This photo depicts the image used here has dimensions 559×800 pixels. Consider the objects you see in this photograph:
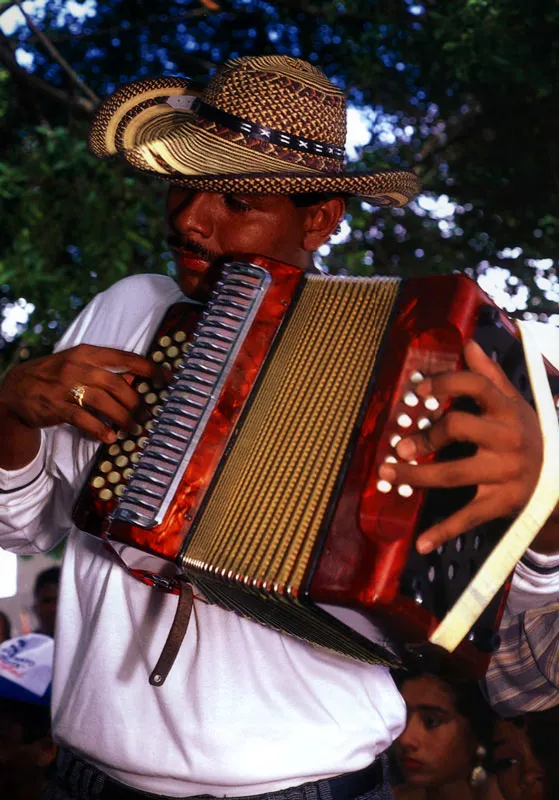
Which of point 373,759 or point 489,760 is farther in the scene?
point 489,760

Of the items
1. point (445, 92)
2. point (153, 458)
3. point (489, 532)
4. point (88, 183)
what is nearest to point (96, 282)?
point (88, 183)

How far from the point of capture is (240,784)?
1.52m

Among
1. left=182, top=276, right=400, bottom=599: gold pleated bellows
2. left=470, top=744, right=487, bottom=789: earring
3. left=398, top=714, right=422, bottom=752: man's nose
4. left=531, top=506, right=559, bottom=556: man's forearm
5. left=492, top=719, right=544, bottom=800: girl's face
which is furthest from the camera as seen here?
left=398, top=714, right=422, bottom=752: man's nose

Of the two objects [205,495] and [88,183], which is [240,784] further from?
[88,183]

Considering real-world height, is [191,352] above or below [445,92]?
below

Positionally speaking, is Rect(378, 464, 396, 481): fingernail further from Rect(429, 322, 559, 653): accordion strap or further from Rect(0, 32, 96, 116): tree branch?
Rect(0, 32, 96, 116): tree branch

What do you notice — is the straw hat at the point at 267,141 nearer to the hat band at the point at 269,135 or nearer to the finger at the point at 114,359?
the hat band at the point at 269,135

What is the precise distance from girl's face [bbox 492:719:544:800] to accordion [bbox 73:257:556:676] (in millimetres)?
2628

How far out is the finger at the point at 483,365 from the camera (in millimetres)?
1272

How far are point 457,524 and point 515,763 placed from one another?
3.00 metres

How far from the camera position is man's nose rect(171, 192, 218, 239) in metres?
1.74

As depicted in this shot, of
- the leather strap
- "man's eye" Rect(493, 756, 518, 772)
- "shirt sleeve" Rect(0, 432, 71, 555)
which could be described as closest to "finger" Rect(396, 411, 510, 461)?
the leather strap

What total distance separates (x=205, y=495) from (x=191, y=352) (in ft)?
0.79

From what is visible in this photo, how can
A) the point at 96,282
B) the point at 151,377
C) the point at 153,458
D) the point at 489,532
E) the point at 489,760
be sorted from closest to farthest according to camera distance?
the point at 489,532 < the point at 153,458 < the point at 151,377 < the point at 489,760 < the point at 96,282
